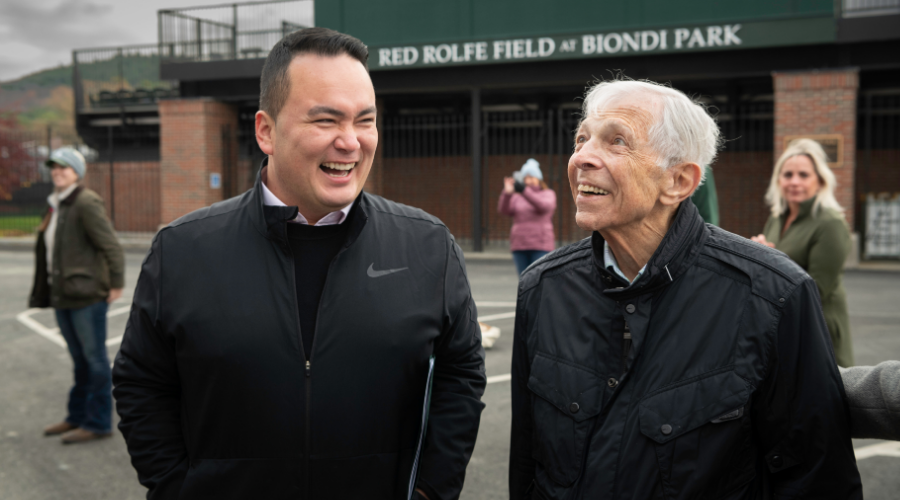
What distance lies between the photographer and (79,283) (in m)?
4.81

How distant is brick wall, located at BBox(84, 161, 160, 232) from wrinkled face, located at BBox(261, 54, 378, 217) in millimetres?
21710

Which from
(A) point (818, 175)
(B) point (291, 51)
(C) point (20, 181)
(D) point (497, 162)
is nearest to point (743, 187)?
(D) point (497, 162)

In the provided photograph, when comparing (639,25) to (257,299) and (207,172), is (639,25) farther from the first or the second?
(257,299)

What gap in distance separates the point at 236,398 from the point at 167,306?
0.31 m

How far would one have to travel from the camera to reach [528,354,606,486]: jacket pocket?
185cm

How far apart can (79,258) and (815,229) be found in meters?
4.47

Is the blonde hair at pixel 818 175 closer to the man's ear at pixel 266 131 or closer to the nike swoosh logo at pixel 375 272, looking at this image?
the nike swoosh logo at pixel 375 272

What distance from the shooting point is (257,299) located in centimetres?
198

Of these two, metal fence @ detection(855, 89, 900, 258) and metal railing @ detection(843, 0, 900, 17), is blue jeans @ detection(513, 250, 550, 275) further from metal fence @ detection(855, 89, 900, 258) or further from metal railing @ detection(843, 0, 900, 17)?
metal fence @ detection(855, 89, 900, 258)

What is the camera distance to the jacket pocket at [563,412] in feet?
6.08

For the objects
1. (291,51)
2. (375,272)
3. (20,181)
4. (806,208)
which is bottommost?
(375,272)

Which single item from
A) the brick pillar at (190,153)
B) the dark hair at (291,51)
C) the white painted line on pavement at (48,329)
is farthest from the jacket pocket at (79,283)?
the brick pillar at (190,153)

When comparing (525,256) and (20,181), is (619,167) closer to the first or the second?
(525,256)

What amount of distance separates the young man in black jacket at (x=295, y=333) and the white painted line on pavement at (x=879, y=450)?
A: 3396 mm
